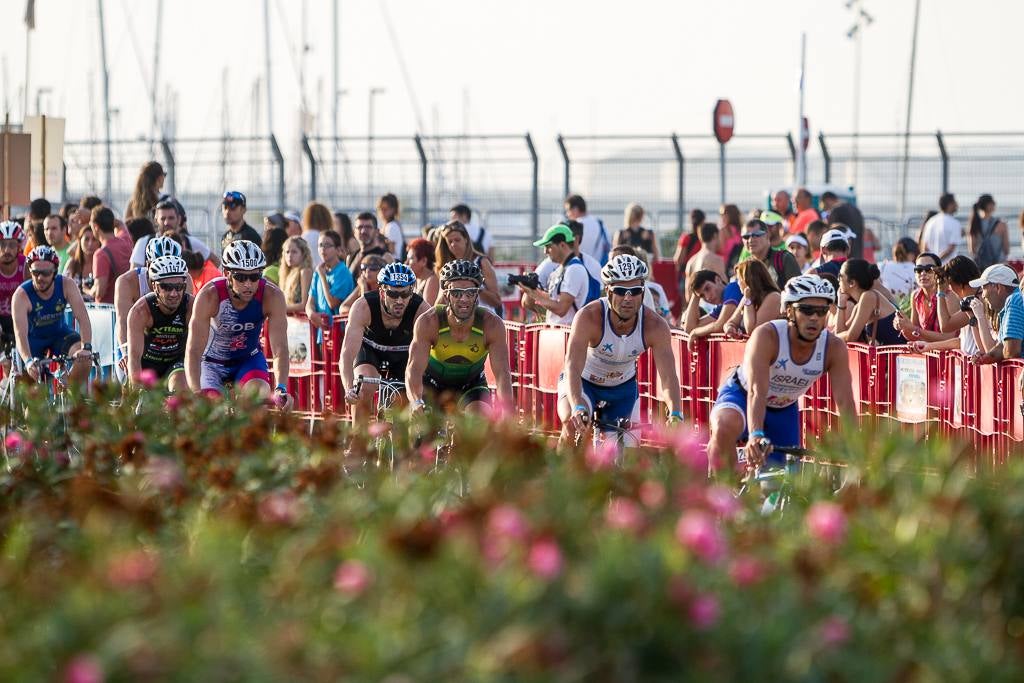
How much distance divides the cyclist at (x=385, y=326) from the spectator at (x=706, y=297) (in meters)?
2.87

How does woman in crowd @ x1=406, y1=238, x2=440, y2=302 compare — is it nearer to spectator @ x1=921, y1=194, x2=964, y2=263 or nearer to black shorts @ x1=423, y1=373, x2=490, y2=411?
black shorts @ x1=423, y1=373, x2=490, y2=411

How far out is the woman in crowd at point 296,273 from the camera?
1678 centimetres

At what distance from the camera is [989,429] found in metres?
11.7

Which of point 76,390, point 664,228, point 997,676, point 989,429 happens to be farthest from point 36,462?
point 664,228

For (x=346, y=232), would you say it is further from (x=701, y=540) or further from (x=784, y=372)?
(x=701, y=540)

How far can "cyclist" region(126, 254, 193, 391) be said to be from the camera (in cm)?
1257

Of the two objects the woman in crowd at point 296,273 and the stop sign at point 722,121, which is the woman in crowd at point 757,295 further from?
the stop sign at point 722,121

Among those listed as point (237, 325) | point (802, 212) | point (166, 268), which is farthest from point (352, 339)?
point (802, 212)

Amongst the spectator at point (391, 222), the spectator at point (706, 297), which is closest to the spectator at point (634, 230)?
the spectator at point (391, 222)

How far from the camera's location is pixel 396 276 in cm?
1241

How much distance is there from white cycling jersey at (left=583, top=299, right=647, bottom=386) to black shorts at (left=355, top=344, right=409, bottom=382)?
4.47 feet

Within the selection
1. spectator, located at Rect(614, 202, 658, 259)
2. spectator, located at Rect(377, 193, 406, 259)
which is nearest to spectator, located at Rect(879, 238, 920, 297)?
spectator, located at Rect(614, 202, 658, 259)

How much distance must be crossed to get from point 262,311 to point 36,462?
16.5 feet

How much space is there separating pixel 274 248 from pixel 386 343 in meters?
5.18
